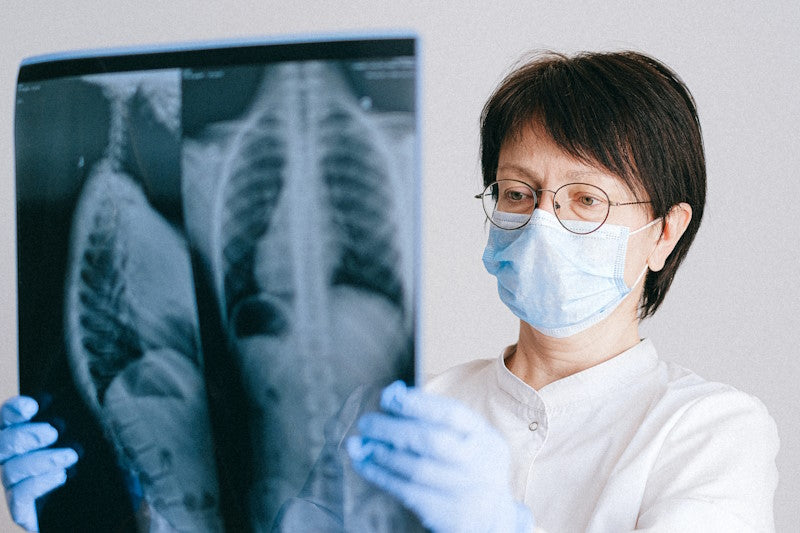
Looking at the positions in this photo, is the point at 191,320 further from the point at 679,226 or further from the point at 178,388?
the point at 679,226

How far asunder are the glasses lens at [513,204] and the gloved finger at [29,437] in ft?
2.15

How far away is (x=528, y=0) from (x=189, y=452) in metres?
1.36

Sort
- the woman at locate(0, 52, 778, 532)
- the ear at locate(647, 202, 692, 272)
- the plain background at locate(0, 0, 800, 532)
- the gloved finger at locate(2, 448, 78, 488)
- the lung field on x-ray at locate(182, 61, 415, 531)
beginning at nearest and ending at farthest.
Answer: the lung field on x-ray at locate(182, 61, 415, 531) → the gloved finger at locate(2, 448, 78, 488) → the woman at locate(0, 52, 778, 532) → the ear at locate(647, 202, 692, 272) → the plain background at locate(0, 0, 800, 532)

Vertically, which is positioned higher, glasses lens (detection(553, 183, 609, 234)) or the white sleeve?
glasses lens (detection(553, 183, 609, 234))

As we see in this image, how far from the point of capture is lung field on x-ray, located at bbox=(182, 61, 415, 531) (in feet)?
2.20

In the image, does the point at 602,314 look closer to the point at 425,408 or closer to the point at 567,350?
the point at 567,350

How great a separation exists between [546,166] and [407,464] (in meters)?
0.56

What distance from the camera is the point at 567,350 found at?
1.18m

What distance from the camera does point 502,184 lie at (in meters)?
1.16

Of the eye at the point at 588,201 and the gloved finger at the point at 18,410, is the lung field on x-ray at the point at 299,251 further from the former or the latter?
the eye at the point at 588,201

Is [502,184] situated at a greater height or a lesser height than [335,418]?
greater

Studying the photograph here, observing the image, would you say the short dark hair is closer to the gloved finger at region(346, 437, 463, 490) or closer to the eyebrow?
the eyebrow

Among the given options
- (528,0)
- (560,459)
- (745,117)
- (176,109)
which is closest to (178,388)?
(176,109)

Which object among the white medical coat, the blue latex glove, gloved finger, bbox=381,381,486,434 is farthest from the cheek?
the blue latex glove
